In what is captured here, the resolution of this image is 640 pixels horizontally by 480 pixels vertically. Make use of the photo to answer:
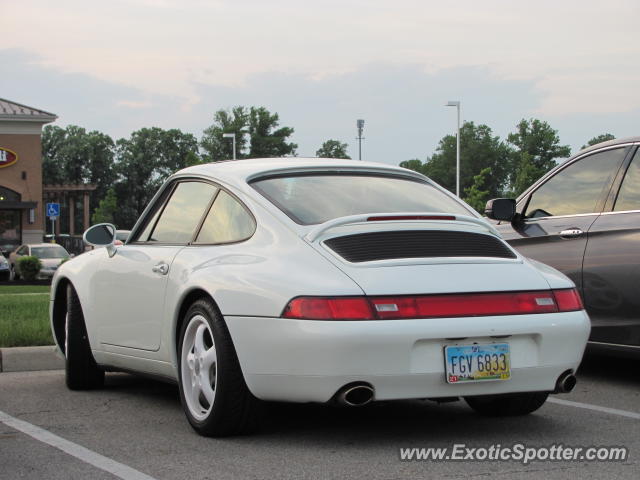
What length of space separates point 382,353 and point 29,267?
83.7 ft

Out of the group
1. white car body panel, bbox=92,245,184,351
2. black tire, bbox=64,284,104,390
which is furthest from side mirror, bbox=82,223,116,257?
black tire, bbox=64,284,104,390

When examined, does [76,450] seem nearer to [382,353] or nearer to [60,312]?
[382,353]

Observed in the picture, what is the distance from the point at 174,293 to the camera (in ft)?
17.6

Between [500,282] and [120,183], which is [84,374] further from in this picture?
[120,183]

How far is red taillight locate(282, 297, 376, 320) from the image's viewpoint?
4422mm

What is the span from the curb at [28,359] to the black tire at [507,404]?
381 cm

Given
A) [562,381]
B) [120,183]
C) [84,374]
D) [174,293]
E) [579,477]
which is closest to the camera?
[579,477]

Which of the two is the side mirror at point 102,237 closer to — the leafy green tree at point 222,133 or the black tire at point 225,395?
the black tire at point 225,395

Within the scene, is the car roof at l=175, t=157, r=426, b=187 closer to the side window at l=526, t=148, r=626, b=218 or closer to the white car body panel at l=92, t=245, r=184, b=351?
the white car body panel at l=92, t=245, r=184, b=351

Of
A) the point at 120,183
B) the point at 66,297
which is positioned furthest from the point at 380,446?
the point at 120,183

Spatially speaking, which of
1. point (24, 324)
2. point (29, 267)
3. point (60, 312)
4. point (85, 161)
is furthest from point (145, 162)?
point (60, 312)

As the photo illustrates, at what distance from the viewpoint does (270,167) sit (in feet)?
18.5

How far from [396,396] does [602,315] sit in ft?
9.87

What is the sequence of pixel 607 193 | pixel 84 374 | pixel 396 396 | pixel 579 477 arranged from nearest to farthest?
1. pixel 579 477
2. pixel 396 396
3. pixel 84 374
4. pixel 607 193
